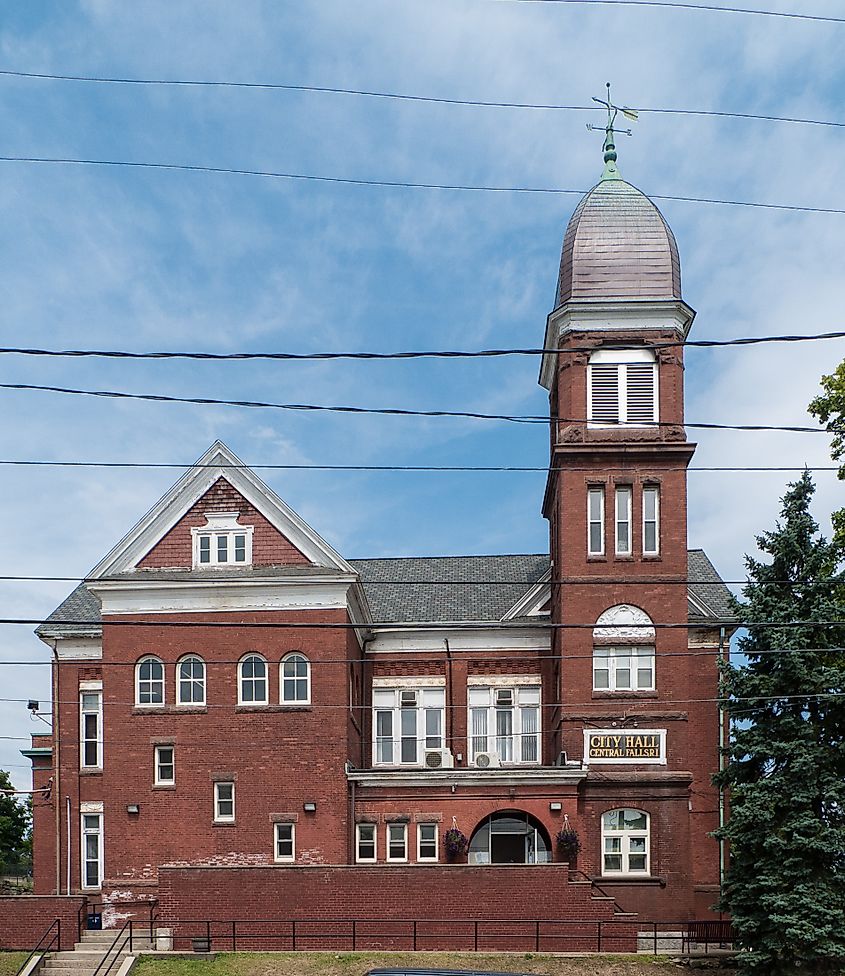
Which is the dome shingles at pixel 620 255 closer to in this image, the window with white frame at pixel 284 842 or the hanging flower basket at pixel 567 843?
the hanging flower basket at pixel 567 843

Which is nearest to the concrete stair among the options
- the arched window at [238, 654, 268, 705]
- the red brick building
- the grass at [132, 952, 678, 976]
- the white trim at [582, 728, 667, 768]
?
the grass at [132, 952, 678, 976]

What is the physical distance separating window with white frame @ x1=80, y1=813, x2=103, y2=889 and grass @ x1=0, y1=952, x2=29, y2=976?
894 centimetres

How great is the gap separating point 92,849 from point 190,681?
7692mm

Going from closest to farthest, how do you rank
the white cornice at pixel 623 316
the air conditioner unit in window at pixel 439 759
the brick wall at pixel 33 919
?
the brick wall at pixel 33 919 → the white cornice at pixel 623 316 → the air conditioner unit in window at pixel 439 759

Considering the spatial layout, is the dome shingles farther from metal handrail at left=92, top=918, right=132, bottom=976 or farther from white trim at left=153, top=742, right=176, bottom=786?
metal handrail at left=92, top=918, right=132, bottom=976

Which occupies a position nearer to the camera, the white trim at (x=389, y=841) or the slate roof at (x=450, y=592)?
the white trim at (x=389, y=841)

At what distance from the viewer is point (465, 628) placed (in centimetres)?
3381

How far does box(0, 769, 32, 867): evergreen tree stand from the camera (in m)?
73.9

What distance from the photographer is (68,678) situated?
4134cm

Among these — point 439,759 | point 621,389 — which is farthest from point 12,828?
point 621,389

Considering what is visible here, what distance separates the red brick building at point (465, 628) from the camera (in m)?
35.4

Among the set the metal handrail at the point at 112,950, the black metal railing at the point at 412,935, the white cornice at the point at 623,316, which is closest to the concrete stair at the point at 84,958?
the metal handrail at the point at 112,950

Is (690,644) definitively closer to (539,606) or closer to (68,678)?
(539,606)

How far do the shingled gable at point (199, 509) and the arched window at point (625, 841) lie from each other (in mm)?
10865
